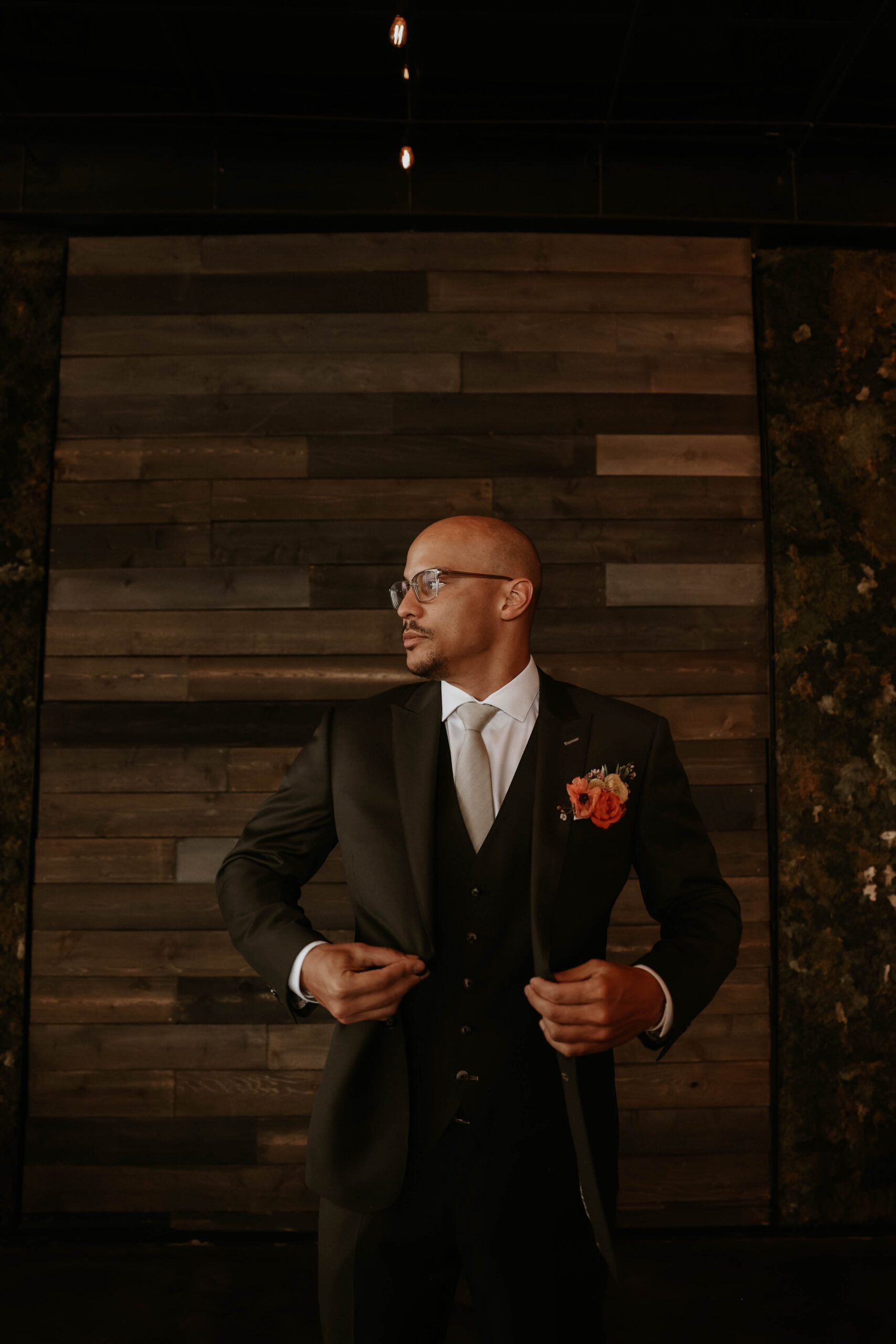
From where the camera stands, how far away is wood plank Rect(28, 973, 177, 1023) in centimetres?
257

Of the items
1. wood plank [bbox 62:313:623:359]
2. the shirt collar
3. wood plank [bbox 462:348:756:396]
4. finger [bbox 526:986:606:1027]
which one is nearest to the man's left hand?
finger [bbox 526:986:606:1027]

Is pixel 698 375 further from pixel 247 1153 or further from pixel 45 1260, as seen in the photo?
pixel 45 1260

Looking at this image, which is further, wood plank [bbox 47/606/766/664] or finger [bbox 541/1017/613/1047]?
wood plank [bbox 47/606/766/664]

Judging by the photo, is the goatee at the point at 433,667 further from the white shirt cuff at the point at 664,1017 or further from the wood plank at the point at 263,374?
the wood plank at the point at 263,374

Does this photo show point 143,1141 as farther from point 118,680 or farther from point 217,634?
point 217,634

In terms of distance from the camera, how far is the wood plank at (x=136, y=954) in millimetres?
2568

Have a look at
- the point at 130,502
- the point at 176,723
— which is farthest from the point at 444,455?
the point at 176,723

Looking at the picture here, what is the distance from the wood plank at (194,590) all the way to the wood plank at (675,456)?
115 centimetres

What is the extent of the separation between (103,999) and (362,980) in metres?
1.86

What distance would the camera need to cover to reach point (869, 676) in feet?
8.86

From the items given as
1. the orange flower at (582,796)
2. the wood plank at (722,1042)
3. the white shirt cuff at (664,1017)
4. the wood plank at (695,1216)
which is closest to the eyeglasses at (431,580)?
the orange flower at (582,796)

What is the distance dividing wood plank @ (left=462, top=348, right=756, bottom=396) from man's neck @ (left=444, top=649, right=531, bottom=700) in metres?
1.57

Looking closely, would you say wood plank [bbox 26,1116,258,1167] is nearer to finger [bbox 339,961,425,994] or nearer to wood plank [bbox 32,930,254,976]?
wood plank [bbox 32,930,254,976]

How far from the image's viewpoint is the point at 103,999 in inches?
102
